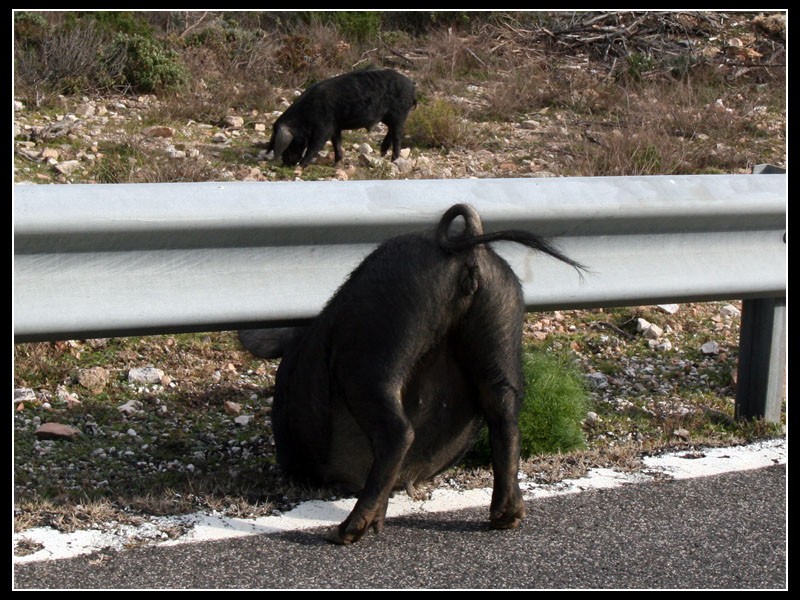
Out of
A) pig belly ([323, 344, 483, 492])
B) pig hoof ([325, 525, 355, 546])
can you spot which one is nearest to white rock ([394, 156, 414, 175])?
pig belly ([323, 344, 483, 492])

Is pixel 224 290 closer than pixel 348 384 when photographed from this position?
No

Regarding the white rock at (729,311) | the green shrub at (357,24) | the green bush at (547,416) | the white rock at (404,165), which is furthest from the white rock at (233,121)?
the green bush at (547,416)

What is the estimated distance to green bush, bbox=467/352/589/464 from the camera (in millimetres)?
4543

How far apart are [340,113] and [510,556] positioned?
7864mm

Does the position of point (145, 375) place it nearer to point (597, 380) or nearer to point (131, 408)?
point (131, 408)

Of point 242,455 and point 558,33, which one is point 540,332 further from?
point 558,33

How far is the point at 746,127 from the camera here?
1003cm

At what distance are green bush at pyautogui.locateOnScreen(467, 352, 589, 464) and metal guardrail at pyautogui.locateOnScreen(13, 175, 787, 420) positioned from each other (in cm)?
43

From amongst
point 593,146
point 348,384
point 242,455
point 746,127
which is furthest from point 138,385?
point 746,127

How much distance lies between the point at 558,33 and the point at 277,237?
9.10 meters

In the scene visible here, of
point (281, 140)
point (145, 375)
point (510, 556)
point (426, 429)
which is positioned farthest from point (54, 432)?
point (281, 140)

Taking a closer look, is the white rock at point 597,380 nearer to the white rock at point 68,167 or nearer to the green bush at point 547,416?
the green bush at point 547,416

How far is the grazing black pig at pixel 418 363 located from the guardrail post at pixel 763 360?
1606mm

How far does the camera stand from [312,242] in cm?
407
